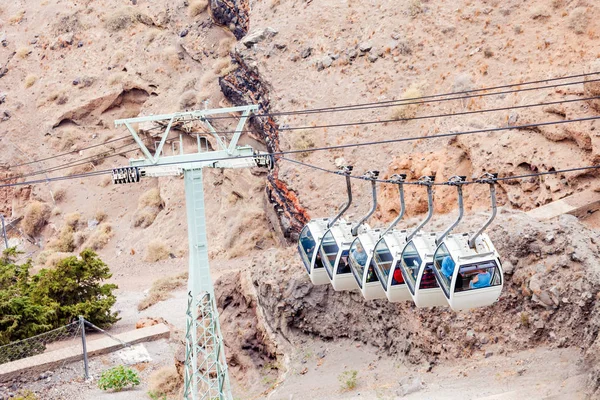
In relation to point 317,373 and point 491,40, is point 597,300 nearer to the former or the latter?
point 317,373

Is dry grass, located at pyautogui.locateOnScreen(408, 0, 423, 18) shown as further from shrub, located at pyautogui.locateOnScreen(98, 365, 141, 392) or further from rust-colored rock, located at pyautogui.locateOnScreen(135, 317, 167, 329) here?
shrub, located at pyautogui.locateOnScreen(98, 365, 141, 392)

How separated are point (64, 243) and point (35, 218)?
14.3 ft

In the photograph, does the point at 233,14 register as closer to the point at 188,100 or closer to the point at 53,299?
the point at 188,100

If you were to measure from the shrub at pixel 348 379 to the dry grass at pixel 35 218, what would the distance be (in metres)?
37.0

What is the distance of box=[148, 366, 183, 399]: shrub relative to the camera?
2467 cm

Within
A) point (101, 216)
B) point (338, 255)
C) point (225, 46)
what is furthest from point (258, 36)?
point (338, 255)

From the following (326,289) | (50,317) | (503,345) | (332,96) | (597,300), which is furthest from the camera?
(332,96)

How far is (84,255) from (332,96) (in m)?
12.7

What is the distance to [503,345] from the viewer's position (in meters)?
18.2

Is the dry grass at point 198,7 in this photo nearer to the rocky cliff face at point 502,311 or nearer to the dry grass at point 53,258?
the dry grass at point 53,258

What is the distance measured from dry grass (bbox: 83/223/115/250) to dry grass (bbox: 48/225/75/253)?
172 centimetres

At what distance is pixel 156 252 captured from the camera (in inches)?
1709

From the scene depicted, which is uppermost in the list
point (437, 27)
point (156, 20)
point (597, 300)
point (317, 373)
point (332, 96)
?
point (156, 20)

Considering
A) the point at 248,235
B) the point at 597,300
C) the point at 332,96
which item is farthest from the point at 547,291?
the point at 248,235
